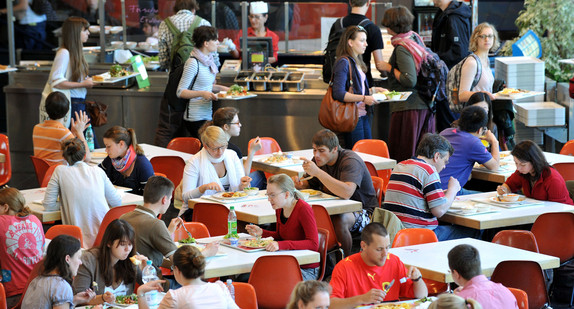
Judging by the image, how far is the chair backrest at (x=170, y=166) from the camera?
346 inches

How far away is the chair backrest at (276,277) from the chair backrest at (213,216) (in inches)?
51.9

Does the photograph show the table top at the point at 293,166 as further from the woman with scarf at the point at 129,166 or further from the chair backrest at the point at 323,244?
the chair backrest at the point at 323,244

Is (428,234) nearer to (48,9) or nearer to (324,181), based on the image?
(324,181)

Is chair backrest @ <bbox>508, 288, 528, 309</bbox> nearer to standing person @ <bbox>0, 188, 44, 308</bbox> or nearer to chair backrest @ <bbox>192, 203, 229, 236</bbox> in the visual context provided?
chair backrest @ <bbox>192, 203, 229, 236</bbox>

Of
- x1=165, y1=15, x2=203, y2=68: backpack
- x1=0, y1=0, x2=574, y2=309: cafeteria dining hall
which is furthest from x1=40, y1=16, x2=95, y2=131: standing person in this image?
x1=165, y1=15, x2=203, y2=68: backpack

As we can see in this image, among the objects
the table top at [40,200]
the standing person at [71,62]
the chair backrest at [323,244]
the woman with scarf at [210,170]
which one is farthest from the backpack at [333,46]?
the chair backrest at [323,244]

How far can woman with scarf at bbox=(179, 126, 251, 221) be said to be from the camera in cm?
764

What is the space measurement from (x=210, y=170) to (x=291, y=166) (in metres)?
1.26

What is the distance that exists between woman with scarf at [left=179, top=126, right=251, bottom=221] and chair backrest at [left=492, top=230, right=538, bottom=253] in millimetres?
2407

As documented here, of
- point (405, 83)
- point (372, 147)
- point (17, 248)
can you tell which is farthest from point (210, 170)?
point (405, 83)

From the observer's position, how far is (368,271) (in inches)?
214

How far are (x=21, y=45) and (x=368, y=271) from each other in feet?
38.8

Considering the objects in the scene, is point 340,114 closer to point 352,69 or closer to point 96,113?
point 352,69

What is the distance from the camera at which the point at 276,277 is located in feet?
18.3
